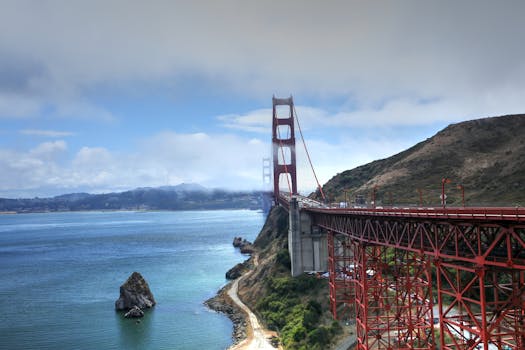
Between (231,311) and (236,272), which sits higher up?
(236,272)

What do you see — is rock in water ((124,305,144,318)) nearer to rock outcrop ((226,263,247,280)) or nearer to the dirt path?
the dirt path

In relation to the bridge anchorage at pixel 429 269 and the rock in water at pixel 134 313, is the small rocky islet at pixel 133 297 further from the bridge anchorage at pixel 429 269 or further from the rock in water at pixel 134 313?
the bridge anchorage at pixel 429 269

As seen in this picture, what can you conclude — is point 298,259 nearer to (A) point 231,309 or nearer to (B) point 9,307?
(A) point 231,309

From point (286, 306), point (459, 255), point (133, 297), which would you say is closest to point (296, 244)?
point (286, 306)

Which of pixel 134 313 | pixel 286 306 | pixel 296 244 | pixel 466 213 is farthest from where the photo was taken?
pixel 134 313

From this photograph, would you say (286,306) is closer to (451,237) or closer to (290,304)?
(290,304)

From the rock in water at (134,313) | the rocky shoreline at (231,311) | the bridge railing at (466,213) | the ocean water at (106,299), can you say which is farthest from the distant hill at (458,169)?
the bridge railing at (466,213)
